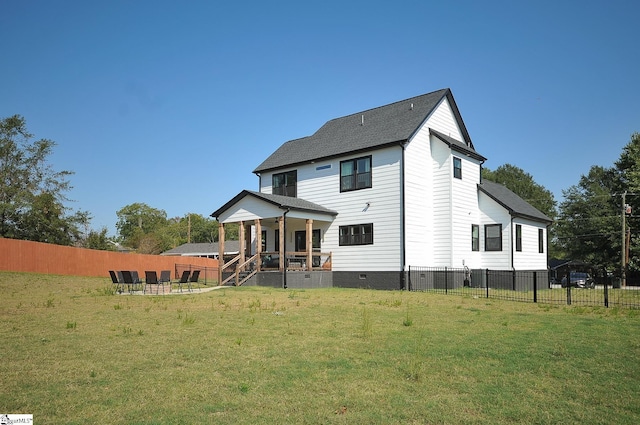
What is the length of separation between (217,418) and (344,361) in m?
2.72

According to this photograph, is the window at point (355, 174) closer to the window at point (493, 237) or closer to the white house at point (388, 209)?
the white house at point (388, 209)

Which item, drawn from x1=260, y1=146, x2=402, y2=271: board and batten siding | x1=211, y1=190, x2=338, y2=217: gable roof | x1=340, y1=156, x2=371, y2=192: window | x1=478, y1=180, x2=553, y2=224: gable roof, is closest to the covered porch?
x1=211, y1=190, x2=338, y2=217: gable roof

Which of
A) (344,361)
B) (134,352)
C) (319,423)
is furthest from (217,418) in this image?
(134,352)

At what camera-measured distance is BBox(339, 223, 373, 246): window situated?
2594cm

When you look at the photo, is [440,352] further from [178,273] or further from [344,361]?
[178,273]

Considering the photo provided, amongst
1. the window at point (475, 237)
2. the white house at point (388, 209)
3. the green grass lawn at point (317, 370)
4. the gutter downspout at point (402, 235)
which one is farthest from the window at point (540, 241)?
the green grass lawn at point (317, 370)

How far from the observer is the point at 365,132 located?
28203 mm

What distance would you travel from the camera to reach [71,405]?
5152mm

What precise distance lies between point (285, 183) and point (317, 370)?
24568 mm

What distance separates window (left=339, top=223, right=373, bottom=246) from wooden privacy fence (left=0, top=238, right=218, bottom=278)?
969 centimetres

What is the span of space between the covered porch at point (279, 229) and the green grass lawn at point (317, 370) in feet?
44.2

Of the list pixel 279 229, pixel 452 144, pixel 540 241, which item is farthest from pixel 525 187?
pixel 279 229

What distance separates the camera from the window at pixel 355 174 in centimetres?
2639

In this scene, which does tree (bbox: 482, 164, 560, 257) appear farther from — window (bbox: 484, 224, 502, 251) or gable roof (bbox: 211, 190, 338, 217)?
gable roof (bbox: 211, 190, 338, 217)
